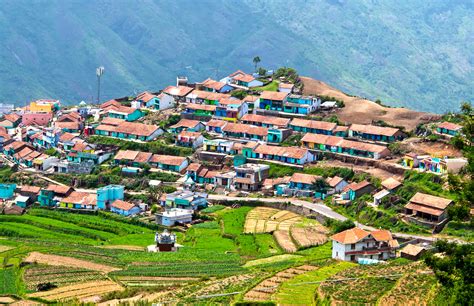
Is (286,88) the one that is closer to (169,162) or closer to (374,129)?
(374,129)

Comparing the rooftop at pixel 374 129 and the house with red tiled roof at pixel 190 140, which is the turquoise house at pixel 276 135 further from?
the house with red tiled roof at pixel 190 140

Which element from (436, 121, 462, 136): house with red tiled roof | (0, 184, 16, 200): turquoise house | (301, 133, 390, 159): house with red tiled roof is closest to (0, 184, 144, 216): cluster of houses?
(0, 184, 16, 200): turquoise house

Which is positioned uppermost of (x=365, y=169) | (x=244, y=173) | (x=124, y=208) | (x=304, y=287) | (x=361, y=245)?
(x=365, y=169)

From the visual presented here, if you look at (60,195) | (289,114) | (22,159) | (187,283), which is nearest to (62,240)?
(60,195)

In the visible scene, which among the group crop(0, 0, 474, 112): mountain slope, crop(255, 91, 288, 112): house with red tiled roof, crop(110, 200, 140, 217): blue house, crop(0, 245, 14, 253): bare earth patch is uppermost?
crop(0, 0, 474, 112): mountain slope

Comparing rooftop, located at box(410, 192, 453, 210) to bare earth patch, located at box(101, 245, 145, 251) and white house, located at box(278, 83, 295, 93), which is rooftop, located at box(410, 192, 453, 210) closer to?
bare earth patch, located at box(101, 245, 145, 251)

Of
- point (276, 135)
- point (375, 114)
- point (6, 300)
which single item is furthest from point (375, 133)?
point (6, 300)

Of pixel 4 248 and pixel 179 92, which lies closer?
pixel 4 248
